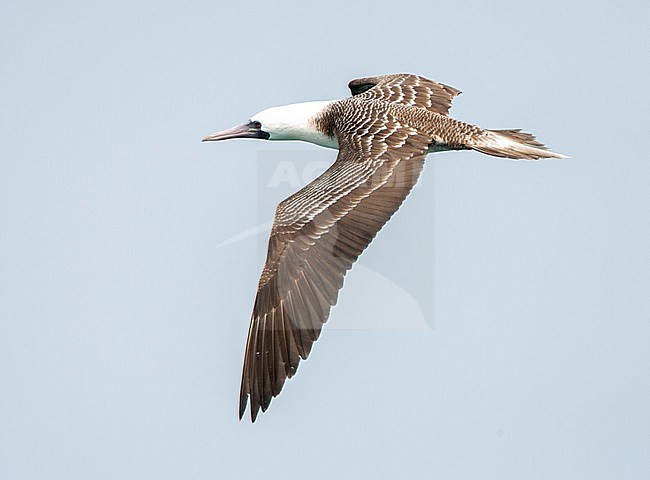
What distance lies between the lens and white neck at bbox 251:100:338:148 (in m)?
24.5

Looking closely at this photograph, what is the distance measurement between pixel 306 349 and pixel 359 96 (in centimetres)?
680

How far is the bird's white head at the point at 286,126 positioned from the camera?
24.5 meters

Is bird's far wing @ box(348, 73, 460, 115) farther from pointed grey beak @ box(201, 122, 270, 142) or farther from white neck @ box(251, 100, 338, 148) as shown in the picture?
pointed grey beak @ box(201, 122, 270, 142)

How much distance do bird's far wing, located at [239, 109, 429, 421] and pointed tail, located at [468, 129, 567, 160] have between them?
1.01m

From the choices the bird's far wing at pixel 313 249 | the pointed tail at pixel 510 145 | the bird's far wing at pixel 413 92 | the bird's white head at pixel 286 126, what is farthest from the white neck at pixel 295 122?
the pointed tail at pixel 510 145

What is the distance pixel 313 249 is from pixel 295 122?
15.3 feet

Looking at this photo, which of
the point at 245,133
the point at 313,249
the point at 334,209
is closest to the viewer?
the point at 313,249

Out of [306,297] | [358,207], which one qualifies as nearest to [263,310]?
[306,297]

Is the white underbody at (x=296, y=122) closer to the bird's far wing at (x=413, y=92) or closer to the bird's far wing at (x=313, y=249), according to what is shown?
the bird's far wing at (x=413, y=92)

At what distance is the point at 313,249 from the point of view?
20.6 meters

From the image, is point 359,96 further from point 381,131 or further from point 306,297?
point 306,297

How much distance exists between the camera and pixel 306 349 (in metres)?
19.8

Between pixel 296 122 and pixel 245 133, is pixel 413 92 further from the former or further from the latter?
pixel 245 133

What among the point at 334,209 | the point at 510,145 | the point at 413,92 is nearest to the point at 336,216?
the point at 334,209
